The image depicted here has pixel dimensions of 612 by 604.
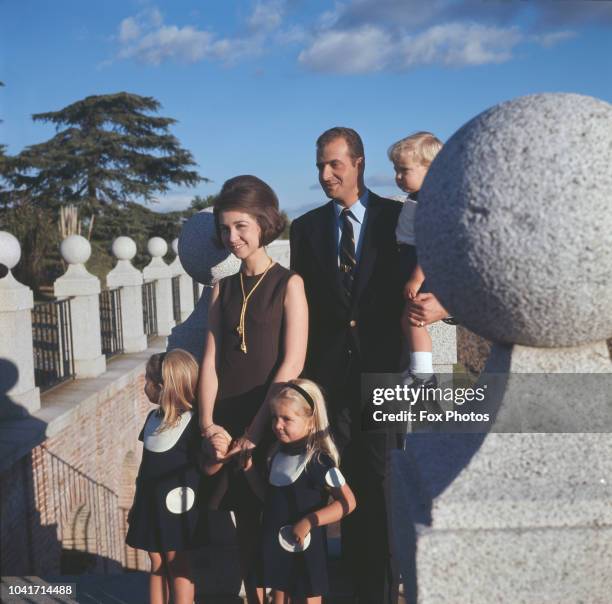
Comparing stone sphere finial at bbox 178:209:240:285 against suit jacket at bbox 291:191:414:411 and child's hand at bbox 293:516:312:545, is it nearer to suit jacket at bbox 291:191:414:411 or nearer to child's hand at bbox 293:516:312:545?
suit jacket at bbox 291:191:414:411

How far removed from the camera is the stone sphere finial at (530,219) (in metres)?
2.22

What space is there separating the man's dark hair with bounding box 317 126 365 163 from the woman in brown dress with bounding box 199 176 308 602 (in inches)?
20.2

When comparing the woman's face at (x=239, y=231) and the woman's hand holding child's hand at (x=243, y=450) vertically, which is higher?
the woman's face at (x=239, y=231)

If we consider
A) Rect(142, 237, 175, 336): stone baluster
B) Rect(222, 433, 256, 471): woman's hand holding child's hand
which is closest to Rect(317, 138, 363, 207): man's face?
Rect(222, 433, 256, 471): woman's hand holding child's hand

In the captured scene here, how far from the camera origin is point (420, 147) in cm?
407

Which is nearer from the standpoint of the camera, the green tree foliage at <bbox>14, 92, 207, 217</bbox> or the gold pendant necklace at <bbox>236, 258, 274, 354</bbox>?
the gold pendant necklace at <bbox>236, 258, 274, 354</bbox>

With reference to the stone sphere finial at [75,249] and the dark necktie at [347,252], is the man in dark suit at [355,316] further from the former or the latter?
the stone sphere finial at [75,249]

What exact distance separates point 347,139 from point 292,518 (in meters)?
2.00

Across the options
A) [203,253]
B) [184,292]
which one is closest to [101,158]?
[184,292]

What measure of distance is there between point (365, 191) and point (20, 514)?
216 inches

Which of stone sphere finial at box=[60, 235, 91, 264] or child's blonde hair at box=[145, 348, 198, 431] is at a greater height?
stone sphere finial at box=[60, 235, 91, 264]

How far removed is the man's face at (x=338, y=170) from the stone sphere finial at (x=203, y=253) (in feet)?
4.92

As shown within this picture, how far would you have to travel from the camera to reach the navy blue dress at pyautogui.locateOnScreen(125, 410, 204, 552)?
3674 millimetres

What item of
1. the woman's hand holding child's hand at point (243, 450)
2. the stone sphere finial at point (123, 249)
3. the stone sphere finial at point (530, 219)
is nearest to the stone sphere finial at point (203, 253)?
the woman's hand holding child's hand at point (243, 450)
